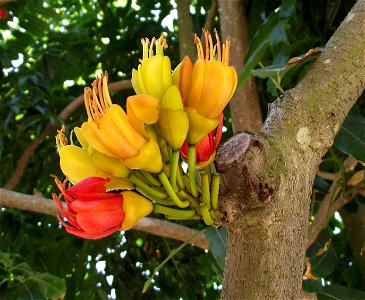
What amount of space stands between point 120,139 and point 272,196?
0.57 ft

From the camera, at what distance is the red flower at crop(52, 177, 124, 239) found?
0.67 metres

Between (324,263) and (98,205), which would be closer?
(98,205)

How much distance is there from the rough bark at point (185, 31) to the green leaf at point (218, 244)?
610 mm

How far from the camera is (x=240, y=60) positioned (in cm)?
178

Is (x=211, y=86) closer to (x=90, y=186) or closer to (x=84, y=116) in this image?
(x=90, y=186)

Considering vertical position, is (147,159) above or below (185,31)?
above

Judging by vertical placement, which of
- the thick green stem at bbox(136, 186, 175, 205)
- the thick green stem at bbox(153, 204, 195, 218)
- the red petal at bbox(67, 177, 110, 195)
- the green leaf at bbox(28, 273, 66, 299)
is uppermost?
the red petal at bbox(67, 177, 110, 195)

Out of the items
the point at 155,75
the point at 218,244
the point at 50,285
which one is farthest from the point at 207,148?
the point at 50,285

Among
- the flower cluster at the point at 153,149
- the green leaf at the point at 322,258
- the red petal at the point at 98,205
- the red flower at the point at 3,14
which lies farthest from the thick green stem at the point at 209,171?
the red flower at the point at 3,14

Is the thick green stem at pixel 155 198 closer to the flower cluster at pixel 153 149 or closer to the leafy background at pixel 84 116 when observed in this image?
the flower cluster at pixel 153 149

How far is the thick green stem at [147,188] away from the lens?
2.28 feet

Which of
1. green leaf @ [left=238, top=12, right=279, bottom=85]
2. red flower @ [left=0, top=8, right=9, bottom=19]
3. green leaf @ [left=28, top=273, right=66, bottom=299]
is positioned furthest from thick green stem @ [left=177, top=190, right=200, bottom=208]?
red flower @ [left=0, top=8, right=9, bottom=19]

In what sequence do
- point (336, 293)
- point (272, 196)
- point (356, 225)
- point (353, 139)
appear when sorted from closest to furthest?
point (272, 196) < point (353, 139) < point (336, 293) < point (356, 225)

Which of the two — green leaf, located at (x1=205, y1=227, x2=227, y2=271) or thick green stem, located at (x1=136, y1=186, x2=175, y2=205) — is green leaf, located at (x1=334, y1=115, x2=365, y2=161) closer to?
green leaf, located at (x1=205, y1=227, x2=227, y2=271)
